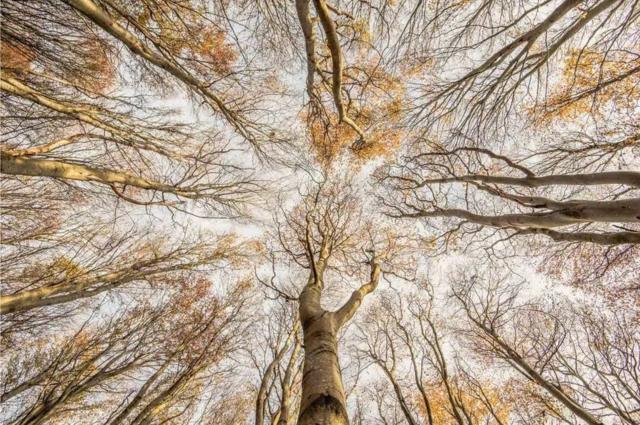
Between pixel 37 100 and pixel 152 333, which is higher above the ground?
pixel 37 100

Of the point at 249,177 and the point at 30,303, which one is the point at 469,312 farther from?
the point at 30,303

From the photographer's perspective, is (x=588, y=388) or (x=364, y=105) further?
(x=364, y=105)

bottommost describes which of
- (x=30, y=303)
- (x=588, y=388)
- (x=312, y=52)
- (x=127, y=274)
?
(x=588, y=388)

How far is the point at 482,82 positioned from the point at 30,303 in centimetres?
766

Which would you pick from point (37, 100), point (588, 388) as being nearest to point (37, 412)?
point (37, 100)

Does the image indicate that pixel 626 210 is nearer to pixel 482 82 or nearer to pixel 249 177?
pixel 482 82

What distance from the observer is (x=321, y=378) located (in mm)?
2199

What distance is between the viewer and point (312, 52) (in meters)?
3.27

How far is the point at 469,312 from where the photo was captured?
22.8 feet

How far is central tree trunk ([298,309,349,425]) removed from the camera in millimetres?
1841

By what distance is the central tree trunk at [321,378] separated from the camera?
184cm

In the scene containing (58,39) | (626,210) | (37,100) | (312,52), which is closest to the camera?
(626,210)

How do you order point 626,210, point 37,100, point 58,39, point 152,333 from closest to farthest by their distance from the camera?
point 626,210 < point 37,100 < point 58,39 < point 152,333

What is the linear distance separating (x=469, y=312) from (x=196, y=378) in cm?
742
